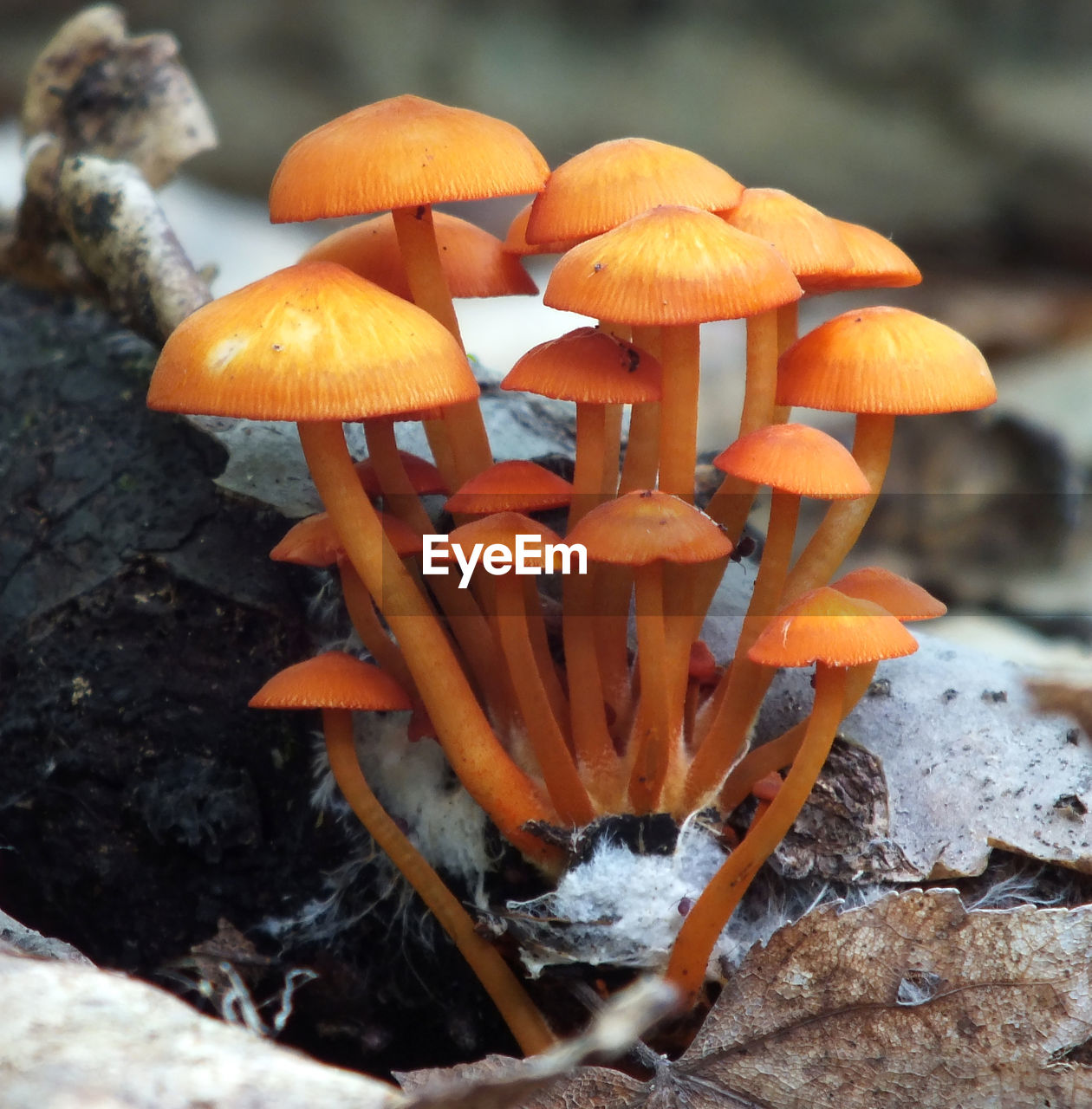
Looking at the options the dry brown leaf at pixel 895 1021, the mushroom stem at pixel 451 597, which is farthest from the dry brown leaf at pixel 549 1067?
the mushroom stem at pixel 451 597

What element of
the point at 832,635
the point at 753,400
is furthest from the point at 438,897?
the point at 753,400

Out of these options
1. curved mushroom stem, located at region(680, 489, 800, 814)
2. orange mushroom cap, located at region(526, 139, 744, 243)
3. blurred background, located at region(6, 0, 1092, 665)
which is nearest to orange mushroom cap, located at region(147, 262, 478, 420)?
orange mushroom cap, located at region(526, 139, 744, 243)

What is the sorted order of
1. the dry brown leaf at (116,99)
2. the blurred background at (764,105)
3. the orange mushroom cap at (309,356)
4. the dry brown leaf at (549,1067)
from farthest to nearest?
1. the blurred background at (764,105)
2. the dry brown leaf at (116,99)
3. the orange mushroom cap at (309,356)
4. the dry brown leaf at (549,1067)

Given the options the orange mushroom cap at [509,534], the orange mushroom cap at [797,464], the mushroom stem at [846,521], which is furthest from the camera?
the mushroom stem at [846,521]

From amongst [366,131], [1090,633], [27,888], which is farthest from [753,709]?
[1090,633]

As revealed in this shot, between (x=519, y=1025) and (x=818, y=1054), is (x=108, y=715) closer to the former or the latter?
(x=519, y=1025)

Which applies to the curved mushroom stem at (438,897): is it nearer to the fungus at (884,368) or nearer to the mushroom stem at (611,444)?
the mushroom stem at (611,444)

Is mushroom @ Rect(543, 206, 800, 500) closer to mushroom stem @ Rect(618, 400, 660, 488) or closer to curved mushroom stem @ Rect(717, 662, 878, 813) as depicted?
mushroom stem @ Rect(618, 400, 660, 488)
